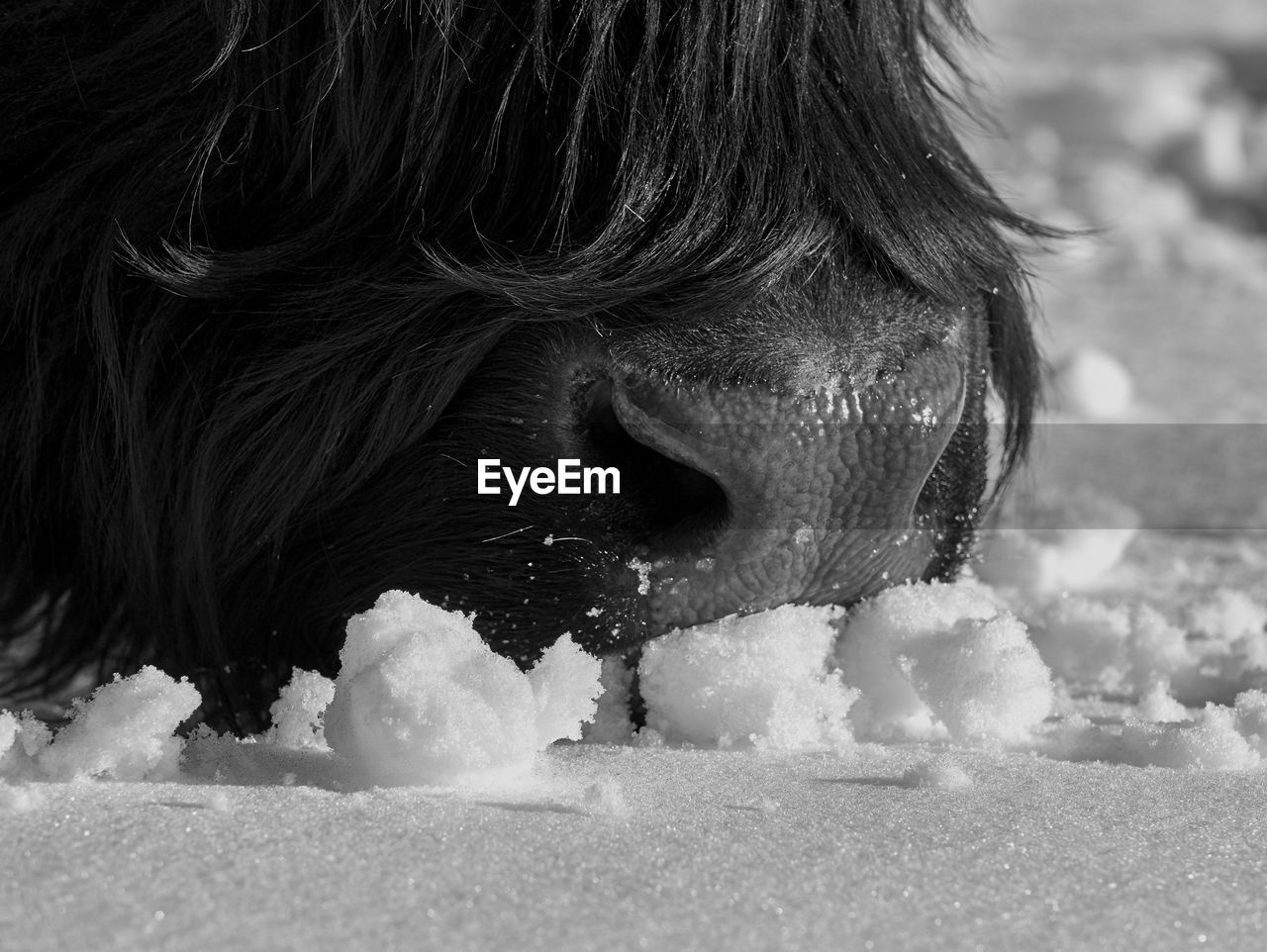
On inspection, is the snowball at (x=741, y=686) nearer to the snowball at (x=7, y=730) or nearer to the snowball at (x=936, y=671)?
the snowball at (x=936, y=671)

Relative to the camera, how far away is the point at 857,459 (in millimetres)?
1243

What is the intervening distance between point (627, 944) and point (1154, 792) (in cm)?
46

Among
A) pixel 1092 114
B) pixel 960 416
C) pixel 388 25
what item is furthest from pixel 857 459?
pixel 1092 114

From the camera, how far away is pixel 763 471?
1.21 meters

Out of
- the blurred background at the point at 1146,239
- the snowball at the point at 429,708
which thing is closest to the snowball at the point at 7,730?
the snowball at the point at 429,708

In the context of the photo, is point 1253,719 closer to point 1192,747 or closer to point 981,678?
point 1192,747

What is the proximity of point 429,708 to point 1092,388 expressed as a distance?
216cm

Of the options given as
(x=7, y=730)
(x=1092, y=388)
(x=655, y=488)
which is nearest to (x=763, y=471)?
(x=655, y=488)

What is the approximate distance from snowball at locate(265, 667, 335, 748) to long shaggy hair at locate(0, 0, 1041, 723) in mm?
75

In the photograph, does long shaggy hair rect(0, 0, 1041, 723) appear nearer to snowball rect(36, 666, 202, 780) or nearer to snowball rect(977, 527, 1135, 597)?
snowball rect(36, 666, 202, 780)

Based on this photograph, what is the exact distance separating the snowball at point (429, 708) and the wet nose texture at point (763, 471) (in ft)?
0.47

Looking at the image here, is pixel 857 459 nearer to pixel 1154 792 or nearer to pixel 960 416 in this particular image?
pixel 960 416

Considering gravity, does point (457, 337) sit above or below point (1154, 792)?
above

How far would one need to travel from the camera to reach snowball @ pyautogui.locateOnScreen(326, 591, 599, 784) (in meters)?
1.10
